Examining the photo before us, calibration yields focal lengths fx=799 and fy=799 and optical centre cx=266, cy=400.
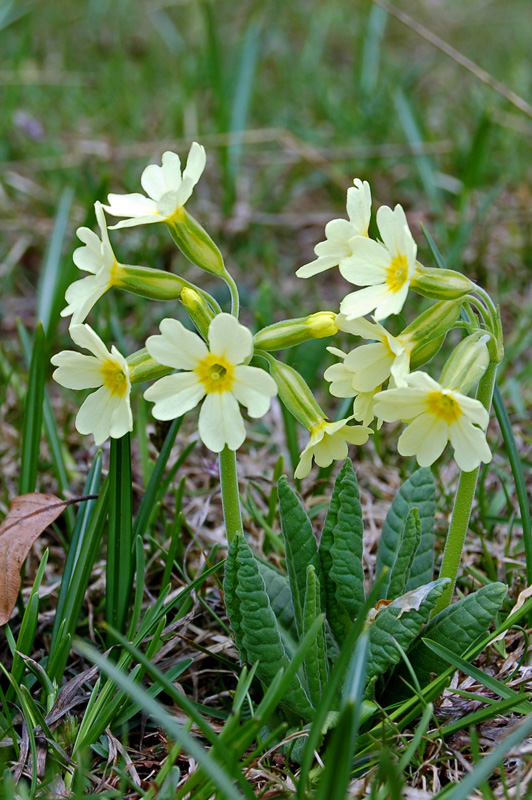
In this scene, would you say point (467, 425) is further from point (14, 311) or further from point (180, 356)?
point (14, 311)

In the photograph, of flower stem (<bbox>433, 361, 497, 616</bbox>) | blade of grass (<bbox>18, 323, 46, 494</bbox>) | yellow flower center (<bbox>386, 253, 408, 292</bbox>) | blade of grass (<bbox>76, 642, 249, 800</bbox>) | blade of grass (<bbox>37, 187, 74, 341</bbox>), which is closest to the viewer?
blade of grass (<bbox>76, 642, 249, 800</bbox>)

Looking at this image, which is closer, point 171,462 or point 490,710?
point 490,710

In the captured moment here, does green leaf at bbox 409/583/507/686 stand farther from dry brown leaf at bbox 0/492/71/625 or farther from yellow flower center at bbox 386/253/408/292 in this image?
dry brown leaf at bbox 0/492/71/625

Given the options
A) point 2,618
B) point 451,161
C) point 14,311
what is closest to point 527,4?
point 451,161

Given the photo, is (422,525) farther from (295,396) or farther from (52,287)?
(52,287)

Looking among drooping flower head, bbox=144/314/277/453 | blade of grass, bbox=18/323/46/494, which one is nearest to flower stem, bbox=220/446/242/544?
drooping flower head, bbox=144/314/277/453

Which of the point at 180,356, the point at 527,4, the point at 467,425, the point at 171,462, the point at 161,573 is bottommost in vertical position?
the point at 161,573
